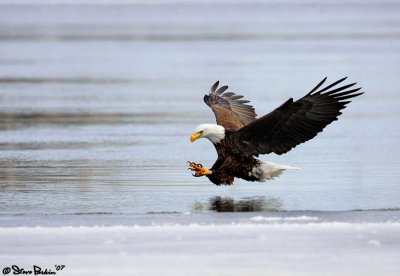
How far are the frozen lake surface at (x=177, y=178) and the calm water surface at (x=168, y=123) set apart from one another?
0.02 m

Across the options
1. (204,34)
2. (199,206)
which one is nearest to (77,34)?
(204,34)

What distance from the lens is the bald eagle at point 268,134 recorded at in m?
7.69

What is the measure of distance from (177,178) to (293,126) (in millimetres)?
1253

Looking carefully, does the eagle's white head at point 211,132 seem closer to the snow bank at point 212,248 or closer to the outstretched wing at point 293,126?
the outstretched wing at point 293,126

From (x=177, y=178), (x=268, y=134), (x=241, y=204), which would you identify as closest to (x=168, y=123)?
(x=177, y=178)

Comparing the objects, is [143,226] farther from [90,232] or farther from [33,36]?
[33,36]

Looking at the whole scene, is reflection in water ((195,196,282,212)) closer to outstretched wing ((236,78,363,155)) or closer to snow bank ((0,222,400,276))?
outstretched wing ((236,78,363,155))

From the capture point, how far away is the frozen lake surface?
20.0ft

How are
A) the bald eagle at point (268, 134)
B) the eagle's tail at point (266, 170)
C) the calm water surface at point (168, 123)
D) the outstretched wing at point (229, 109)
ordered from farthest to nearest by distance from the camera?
the outstretched wing at point (229, 109), the eagle's tail at point (266, 170), the calm water surface at point (168, 123), the bald eagle at point (268, 134)

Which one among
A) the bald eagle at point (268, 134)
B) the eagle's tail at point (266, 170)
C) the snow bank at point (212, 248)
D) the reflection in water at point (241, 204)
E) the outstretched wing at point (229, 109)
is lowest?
the snow bank at point (212, 248)

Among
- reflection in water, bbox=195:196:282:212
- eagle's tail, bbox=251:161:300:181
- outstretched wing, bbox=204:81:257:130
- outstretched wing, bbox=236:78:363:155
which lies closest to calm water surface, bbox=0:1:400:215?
reflection in water, bbox=195:196:282:212

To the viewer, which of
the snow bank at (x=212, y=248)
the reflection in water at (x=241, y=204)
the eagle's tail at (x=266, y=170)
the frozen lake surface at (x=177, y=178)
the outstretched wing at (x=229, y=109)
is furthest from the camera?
the outstretched wing at (x=229, y=109)

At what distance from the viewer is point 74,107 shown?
1344cm

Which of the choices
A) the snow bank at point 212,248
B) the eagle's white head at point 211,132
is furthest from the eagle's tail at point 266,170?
the snow bank at point 212,248
